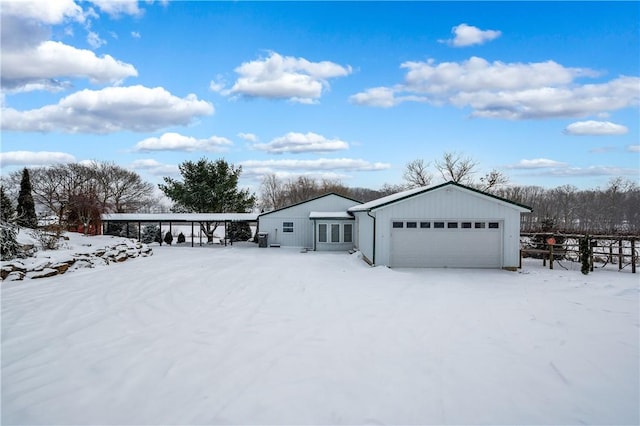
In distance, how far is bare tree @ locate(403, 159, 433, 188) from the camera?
42.2 m

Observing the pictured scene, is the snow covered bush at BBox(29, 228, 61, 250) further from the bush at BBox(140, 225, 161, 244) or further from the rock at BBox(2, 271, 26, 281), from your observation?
the bush at BBox(140, 225, 161, 244)

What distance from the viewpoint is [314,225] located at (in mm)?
23438

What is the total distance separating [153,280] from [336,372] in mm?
8725

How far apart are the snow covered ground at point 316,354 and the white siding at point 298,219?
547 inches

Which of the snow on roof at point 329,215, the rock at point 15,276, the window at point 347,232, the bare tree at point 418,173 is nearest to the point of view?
the rock at point 15,276

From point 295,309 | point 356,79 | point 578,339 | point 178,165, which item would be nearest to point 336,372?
point 295,309

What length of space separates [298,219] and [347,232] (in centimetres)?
388

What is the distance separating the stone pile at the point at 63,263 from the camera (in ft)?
37.8

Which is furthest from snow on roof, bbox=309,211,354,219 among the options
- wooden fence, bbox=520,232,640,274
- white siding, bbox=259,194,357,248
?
wooden fence, bbox=520,232,640,274

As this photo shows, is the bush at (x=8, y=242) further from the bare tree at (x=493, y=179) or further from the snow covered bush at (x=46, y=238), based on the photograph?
the bare tree at (x=493, y=179)

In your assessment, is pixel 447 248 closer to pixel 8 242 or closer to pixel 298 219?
pixel 298 219

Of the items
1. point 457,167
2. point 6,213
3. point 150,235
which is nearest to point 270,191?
point 457,167

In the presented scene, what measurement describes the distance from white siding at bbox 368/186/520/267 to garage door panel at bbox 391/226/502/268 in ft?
1.18

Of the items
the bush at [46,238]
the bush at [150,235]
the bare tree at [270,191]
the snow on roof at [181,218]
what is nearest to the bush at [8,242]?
the bush at [46,238]
